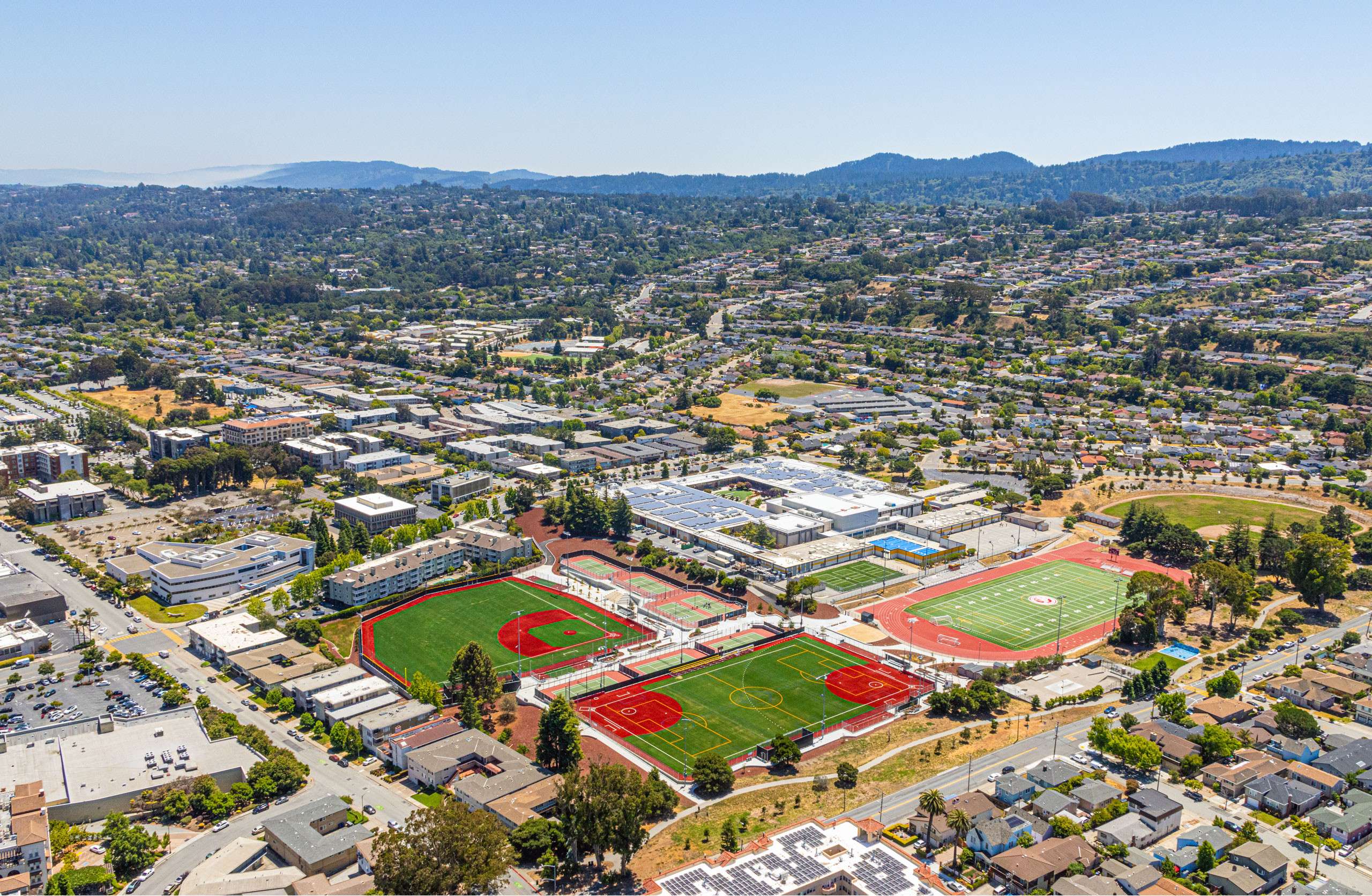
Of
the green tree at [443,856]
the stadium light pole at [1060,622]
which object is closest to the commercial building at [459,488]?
the stadium light pole at [1060,622]

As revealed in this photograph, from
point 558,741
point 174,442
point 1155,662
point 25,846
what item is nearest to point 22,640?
point 25,846

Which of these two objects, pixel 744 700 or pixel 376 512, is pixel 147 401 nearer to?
pixel 376 512

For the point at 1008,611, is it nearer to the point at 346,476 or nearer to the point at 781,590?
the point at 781,590

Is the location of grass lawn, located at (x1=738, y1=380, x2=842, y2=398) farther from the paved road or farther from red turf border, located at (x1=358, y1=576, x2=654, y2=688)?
the paved road

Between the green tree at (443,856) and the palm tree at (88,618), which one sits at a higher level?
the green tree at (443,856)

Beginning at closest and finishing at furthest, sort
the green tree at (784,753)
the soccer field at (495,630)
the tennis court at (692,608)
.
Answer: the green tree at (784,753), the soccer field at (495,630), the tennis court at (692,608)

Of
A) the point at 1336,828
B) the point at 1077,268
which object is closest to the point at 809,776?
the point at 1336,828

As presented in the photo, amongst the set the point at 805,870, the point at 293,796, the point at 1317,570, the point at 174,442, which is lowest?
the point at 293,796

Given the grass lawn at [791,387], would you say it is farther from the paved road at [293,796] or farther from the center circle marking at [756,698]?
the paved road at [293,796]
